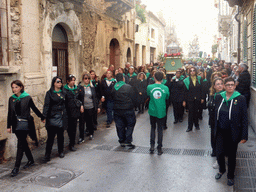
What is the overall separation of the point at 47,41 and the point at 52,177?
440 centimetres

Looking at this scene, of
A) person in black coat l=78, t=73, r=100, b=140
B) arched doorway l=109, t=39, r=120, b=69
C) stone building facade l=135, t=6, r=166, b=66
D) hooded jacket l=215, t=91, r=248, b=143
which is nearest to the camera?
hooded jacket l=215, t=91, r=248, b=143

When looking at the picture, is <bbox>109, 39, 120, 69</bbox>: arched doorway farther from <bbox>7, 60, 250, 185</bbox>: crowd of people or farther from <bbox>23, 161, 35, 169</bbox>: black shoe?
<bbox>23, 161, 35, 169</bbox>: black shoe

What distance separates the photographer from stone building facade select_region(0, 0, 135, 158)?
689cm

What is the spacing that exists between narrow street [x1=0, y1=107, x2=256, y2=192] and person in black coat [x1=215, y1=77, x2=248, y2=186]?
1.64 ft

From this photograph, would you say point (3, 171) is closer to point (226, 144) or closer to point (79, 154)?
point (79, 154)

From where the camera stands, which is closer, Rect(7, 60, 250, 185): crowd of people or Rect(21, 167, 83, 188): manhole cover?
Rect(7, 60, 250, 185): crowd of people

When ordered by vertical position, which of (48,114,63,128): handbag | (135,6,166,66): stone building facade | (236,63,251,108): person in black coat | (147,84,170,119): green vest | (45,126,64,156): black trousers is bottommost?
(45,126,64,156): black trousers

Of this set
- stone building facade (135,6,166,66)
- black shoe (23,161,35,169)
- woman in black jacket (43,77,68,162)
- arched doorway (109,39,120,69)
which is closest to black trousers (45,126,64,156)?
woman in black jacket (43,77,68,162)

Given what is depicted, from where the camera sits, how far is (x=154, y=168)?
19.2 feet

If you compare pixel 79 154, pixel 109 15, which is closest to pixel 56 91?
pixel 79 154

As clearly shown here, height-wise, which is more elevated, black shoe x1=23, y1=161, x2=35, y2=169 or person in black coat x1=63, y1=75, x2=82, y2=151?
person in black coat x1=63, y1=75, x2=82, y2=151

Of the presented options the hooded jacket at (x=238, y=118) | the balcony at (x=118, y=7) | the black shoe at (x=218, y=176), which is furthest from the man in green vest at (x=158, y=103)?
the balcony at (x=118, y=7)

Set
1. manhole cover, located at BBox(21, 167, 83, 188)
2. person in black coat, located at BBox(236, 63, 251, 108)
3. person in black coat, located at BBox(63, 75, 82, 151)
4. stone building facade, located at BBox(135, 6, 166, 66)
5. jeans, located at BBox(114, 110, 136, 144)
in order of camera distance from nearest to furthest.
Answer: manhole cover, located at BBox(21, 167, 83, 188), person in black coat, located at BBox(63, 75, 82, 151), jeans, located at BBox(114, 110, 136, 144), person in black coat, located at BBox(236, 63, 251, 108), stone building facade, located at BBox(135, 6, 166, 66)

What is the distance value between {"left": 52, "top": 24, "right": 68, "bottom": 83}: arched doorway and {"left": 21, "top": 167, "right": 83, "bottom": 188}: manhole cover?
479 centimetres
